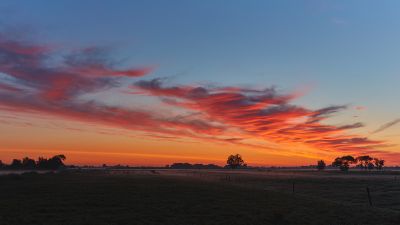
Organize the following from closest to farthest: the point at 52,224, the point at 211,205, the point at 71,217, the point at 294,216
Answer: the point at 52,224 → the point at 71,217 → the point at 294,216 → the point at 211,205

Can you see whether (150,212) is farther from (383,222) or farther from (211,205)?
(383,222)

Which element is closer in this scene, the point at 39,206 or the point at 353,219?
the point at 353,219

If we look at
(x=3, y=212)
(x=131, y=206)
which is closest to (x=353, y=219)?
(x=131, y=206)

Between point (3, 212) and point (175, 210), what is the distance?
11762 mm

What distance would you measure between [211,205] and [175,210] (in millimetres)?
4780

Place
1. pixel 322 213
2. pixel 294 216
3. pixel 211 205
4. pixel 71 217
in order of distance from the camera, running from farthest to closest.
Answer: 1. pixel 211 205
2. pixel 322 213
3. pixel 294 216
4. pixel 71 217

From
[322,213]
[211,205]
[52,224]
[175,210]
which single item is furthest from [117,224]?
[322,213]

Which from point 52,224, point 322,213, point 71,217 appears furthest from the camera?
point 322,213

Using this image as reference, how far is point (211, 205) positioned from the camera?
34.4m

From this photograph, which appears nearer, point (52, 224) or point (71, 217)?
point (52, 224)

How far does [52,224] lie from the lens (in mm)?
23797

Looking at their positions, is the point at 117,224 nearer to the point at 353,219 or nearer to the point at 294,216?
the point at 294,216

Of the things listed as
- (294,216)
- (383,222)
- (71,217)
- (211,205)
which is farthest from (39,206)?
(383,222)

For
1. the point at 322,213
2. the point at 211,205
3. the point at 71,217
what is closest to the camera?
the point at 71,217
